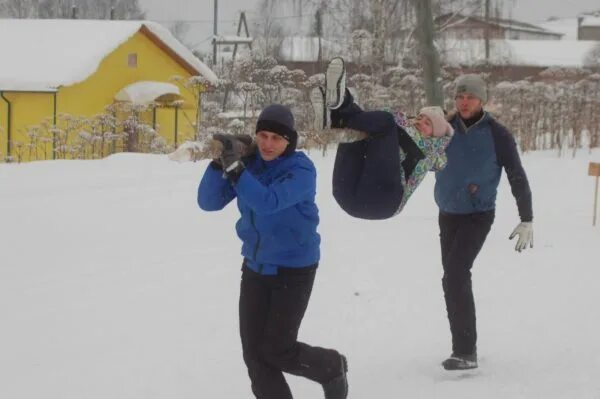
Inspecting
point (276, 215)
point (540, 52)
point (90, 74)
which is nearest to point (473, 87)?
point (276, 215)

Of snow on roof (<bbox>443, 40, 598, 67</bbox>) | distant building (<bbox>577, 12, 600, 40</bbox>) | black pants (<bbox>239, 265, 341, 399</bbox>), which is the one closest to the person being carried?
black pants (<bbox>239, 265, 341, 399</bbox>)

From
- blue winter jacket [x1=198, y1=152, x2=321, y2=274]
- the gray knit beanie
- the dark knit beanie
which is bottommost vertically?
blue winter jacket [x1=198, y1=152, x2=321, y2=274]

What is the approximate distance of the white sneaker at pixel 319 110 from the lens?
4246mm

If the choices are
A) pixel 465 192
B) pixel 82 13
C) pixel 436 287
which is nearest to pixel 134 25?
pixel 436 287

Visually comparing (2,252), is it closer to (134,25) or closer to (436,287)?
(436,287)

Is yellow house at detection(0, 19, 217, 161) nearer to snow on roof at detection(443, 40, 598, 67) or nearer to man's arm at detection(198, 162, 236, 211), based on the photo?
man's arm at detection(198, 162, 236, 211)

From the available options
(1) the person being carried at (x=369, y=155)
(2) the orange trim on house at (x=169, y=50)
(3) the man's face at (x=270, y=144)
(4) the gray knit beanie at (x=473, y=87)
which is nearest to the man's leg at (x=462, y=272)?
(4) the gray knit beanie at (x=473, y=87)

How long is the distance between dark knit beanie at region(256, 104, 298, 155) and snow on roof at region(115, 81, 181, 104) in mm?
23250

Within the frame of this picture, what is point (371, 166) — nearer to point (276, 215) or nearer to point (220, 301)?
point (276, 215)

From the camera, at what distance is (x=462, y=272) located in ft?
18.1

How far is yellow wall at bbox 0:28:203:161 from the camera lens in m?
25.4

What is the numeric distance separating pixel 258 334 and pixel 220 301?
3.22m

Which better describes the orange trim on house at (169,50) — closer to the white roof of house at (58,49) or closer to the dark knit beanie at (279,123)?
the white roof of house at (58,49)

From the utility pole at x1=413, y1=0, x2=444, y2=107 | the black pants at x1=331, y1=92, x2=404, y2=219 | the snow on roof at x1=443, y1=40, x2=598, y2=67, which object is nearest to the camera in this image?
the black pants at x1=331, y1=92, x2=404, y2=219
